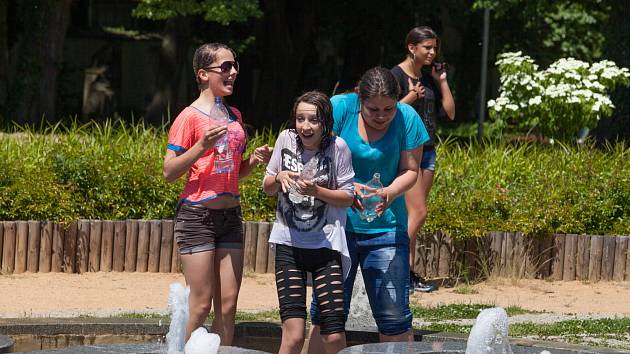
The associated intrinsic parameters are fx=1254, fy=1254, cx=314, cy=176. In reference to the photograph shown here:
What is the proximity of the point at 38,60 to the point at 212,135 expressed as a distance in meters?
16.9

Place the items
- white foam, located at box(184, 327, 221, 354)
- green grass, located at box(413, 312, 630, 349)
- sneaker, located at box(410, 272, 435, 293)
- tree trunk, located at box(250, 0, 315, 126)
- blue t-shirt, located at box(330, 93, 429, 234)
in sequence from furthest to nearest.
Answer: tree trunk, located at box(250, 0, 315, 126) < sneaker, located at box(410, 272, 435, 293) < green grass, located at box(413, 312, 630, 349) < blue t-shirt, located at box(330, 93, 429, 234) < white foam, located at box(184, 327, 221, 354)

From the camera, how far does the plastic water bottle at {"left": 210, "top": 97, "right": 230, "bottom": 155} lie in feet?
19.5

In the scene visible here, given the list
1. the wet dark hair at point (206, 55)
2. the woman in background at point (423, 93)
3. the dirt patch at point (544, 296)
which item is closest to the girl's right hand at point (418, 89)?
the woman in background at point (423, 93)

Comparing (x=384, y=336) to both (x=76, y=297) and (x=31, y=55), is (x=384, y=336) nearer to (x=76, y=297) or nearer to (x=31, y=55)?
(x=76, y=297)

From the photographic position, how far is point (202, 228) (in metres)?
6.00

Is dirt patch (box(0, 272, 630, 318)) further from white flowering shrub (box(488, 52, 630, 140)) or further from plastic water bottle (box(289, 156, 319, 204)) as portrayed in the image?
white flowering shrub (box(488, 52, 630, 140))

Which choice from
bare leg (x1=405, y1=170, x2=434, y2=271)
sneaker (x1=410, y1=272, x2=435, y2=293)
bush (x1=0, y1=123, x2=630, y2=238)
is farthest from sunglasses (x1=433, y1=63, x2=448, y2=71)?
bush (x1=0, y1=123, x2=630, y2=238)

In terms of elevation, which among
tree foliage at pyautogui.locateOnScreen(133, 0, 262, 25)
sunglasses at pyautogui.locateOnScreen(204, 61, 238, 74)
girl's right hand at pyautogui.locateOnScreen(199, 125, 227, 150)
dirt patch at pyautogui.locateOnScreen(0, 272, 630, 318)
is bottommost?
dirt patch at pyautogui.locateOnScreen(0, 272, 630, 318)

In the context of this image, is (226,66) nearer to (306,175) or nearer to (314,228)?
(306,175)

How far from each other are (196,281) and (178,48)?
754 inches

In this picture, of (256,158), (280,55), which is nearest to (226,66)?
(256,158)

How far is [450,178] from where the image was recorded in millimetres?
11273

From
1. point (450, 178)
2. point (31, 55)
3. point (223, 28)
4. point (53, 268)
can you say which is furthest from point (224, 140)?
point (223, 28)

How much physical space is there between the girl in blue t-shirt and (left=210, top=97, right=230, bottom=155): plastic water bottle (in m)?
0.54
